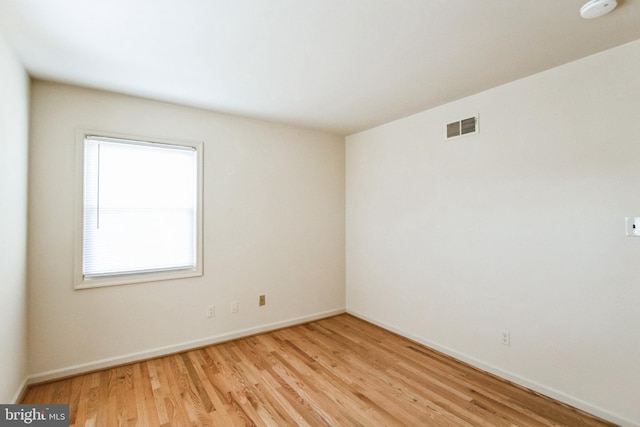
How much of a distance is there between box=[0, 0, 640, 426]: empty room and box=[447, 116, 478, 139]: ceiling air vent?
22 millimetres

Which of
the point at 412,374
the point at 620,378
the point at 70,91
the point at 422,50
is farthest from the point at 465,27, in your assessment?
the point at 70,91

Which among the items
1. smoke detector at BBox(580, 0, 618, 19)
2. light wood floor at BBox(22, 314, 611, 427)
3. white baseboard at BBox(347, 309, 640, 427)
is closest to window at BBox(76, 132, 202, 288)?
light wood floor at BBox(22, 314, 611, 427)

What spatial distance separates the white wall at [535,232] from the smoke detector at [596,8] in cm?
60

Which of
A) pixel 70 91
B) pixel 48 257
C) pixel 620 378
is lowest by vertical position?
pixel 620 378

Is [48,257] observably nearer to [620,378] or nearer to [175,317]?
[175,317]

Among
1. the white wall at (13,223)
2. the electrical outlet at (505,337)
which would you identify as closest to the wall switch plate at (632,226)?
the electrical outlet at (505,337)

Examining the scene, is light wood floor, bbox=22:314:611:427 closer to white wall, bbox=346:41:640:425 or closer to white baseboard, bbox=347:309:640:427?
white baseboard, bbox=347:309:640:427

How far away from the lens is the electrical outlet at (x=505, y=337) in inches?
101

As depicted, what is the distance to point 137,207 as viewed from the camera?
9.52ft

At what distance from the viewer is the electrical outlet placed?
257 cm

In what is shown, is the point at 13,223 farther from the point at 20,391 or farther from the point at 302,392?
the point at 302,392

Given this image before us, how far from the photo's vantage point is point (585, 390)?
7.10ft

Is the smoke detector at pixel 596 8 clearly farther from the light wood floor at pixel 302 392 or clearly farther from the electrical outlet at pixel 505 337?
the light wood floor at pixel 302 392

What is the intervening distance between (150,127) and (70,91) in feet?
2.09
